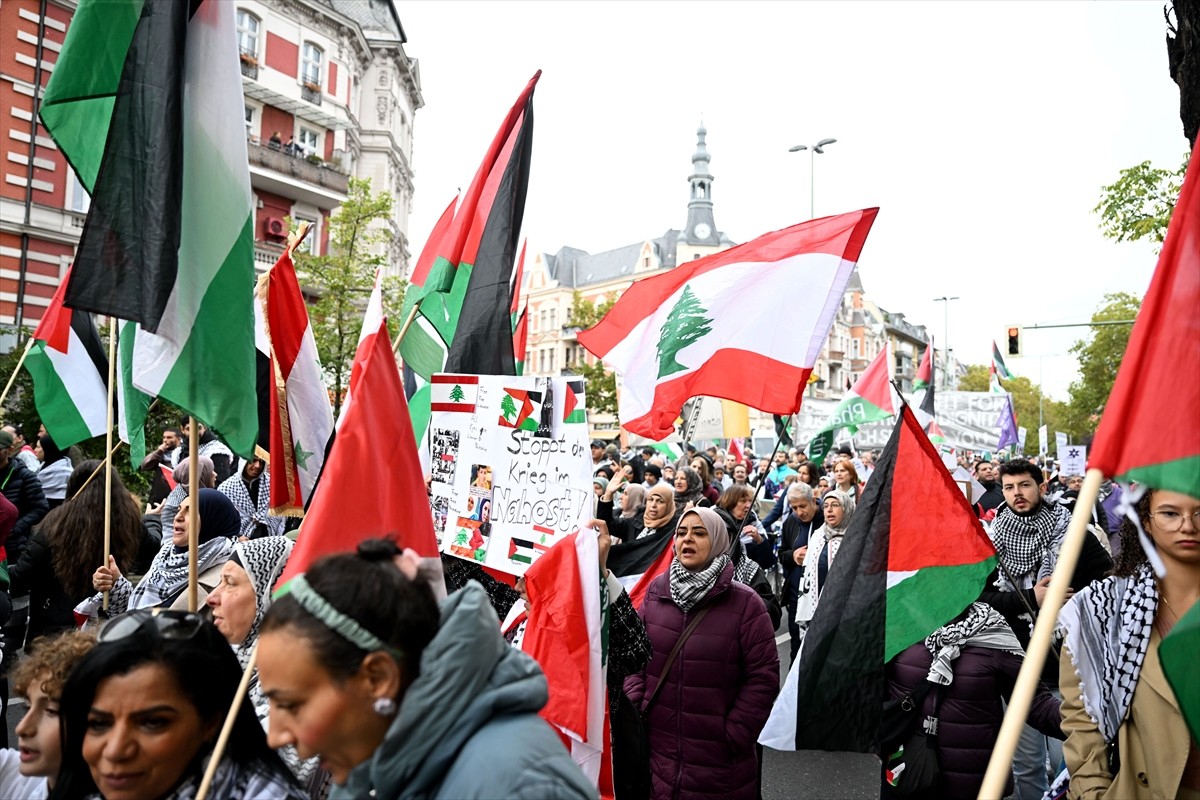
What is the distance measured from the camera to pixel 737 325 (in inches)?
194

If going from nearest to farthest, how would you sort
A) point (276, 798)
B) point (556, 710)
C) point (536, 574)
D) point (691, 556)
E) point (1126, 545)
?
point (276, 798)
point (1126, 545)
point (556, 710)
point (536, 574)
point (691, 556)

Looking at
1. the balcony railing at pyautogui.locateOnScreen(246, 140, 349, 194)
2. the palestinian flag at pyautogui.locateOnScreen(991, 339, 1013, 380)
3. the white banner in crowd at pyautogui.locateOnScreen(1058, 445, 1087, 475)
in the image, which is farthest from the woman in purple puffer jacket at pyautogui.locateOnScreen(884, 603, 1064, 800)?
the balcony railing at pyautogui.locateOnScreen(246, 140, 349, 194)

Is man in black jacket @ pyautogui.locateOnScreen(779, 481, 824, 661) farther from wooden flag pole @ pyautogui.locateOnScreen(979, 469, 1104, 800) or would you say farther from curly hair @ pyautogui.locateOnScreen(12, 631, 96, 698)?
curly hair @ pyautogui.locateOnScreen(12, 631, 96, 698)

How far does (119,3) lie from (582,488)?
245 centimetres

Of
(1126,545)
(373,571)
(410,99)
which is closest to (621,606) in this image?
(1126,545)

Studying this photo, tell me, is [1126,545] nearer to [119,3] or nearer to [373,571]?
[373,571]

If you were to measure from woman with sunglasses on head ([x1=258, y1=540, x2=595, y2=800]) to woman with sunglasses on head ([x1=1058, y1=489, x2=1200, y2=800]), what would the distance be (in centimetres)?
181

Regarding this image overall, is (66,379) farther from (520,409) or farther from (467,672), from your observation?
(467,672)

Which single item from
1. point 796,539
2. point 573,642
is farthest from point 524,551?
point 796,539

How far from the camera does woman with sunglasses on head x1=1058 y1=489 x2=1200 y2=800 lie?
254 centimetres

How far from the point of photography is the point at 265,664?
1.72 metres

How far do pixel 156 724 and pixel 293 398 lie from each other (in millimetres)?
2591

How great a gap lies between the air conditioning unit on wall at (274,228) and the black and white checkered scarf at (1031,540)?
3040cm

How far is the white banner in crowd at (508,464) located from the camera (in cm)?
387
